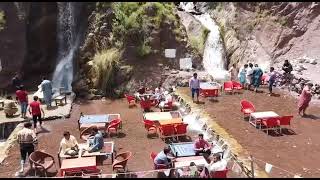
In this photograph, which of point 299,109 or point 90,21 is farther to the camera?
point 90,21

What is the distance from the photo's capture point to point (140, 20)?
89.8 feet

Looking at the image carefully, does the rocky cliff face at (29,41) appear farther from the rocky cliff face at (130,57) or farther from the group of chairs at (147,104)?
the group of chairs at (147,104)

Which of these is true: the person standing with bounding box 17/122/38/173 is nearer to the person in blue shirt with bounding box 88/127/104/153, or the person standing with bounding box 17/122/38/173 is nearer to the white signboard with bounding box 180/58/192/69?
the person in blue shirt with bounding box 88/127/104/153

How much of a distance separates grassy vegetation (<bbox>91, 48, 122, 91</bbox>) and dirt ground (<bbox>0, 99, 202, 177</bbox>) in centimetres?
155

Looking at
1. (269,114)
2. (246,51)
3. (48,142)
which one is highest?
(246,51)

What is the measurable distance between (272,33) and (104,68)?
1227cm

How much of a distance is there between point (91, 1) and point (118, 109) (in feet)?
32.3

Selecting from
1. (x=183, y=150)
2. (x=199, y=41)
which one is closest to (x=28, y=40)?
(x=199, y=41)

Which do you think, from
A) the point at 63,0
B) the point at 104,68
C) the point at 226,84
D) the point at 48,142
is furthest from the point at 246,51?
the point at 48,142

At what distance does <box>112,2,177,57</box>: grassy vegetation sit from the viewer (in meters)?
26.9

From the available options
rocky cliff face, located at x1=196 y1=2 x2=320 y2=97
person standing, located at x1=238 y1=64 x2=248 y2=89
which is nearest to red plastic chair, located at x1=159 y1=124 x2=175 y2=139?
person standing, located at x1=238 y1=64 x2=248 y2=89

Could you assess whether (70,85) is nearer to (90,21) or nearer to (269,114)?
(90,21)

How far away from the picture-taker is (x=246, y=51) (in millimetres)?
30141

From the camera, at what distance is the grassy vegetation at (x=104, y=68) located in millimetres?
25438
